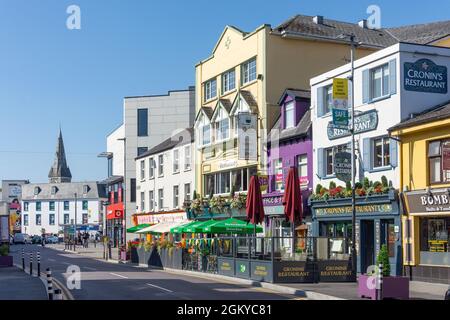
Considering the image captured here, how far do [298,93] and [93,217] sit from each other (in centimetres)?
9014

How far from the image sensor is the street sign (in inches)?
1114

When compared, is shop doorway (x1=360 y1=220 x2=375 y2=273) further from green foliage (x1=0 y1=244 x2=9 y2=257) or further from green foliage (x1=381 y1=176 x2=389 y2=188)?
green foliage (x1=0 y1=244 x2=9 y2=257)

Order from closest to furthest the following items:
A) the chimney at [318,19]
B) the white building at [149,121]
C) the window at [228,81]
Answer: the chimney at [318,19], the window at [228,81], the white building at [149,121]

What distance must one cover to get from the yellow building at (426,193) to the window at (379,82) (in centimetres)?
210

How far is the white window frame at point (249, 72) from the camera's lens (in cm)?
4078

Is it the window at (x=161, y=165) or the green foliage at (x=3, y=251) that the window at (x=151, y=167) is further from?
the green foliage at (x=3, y=251)

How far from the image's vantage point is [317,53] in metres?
40.8

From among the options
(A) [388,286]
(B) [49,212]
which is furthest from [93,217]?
(A) [388,286]

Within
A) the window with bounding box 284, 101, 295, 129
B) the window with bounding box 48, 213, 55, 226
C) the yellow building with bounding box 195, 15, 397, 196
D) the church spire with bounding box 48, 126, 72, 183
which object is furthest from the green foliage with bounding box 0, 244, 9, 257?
the church spire with bounding box 48, 126, 72, 183

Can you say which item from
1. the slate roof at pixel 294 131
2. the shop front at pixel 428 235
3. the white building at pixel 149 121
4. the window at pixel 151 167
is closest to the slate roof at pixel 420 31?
the slate roof at pixel 294 131

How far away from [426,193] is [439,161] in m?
1.24

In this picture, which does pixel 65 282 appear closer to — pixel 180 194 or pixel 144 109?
pixel 180 194

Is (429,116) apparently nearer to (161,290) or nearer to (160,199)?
(161,290)

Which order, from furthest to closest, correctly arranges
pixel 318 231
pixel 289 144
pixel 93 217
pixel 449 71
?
pixel 93 217 → pixel 289 144 → pixel 318 231 → pixel 449 71
